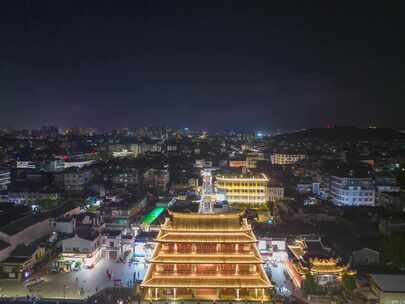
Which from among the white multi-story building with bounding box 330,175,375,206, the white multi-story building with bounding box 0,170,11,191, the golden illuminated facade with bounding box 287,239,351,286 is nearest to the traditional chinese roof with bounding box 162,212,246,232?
the golden illuminated facade with bounding box 287,239,351,286

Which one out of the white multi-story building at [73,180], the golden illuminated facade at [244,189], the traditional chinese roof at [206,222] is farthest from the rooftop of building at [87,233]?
the white multi-story building at [73,180]

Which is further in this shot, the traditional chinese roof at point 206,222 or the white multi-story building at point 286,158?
the white multi-story building at point 286,158

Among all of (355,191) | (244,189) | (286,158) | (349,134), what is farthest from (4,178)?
(349,134)

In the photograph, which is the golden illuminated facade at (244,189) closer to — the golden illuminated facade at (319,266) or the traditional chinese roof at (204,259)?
the golden illuminated facade at (319,266)

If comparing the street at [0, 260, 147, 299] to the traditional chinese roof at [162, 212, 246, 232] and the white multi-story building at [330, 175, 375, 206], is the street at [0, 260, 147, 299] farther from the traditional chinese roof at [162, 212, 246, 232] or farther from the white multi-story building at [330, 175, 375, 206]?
the white multi-story building at [330, 175, 375, 206]

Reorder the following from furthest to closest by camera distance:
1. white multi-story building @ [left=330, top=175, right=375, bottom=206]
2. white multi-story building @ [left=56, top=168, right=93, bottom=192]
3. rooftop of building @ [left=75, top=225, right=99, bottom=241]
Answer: white multi-story building @ [left=56, top=168, right=93, bottom=192] < white multi-story building @ [left=330, top=175, right=375, bottom=206] < rooftop of building @ [left=75, top=225, right=99, bottom=241]

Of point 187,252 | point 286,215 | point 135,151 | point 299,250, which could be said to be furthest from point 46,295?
point 135,151

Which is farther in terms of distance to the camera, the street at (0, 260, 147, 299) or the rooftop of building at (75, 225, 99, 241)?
the rooftop of building at (75, 225, 99, 241)
